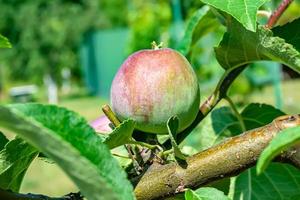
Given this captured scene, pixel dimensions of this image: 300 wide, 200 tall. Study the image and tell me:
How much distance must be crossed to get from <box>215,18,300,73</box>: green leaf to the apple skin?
0.06m

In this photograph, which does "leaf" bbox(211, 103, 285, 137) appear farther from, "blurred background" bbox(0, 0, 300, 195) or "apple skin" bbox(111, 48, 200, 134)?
"blurred background" bbox(0, 0, 300, 195)

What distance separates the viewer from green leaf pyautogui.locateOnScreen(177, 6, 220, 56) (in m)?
0.94

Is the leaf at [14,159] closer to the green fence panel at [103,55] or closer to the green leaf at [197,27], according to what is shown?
the green leaf at [197,27]

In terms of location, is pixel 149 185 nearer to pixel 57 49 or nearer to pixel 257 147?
pixel 257 147

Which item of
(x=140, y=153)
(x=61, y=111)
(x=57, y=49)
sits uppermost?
(x=61, y=111)

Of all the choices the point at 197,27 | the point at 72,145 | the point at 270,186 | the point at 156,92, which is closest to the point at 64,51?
the point at 197,27

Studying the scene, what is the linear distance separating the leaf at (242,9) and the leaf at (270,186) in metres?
0.25

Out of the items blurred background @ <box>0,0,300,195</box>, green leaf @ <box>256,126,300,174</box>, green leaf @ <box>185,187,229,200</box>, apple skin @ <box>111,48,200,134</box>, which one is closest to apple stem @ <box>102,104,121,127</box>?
apple skin @ <box>111,48,200,134</box>

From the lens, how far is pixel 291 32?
62 cm

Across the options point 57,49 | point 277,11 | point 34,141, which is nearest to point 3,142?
point 34,141

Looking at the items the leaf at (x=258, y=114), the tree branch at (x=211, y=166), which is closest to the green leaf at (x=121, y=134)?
the tree branch at (x=211, y=166)

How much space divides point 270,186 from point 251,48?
0.18 metres

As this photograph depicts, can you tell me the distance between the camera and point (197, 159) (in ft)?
1.69

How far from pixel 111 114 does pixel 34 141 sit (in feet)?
0.69
